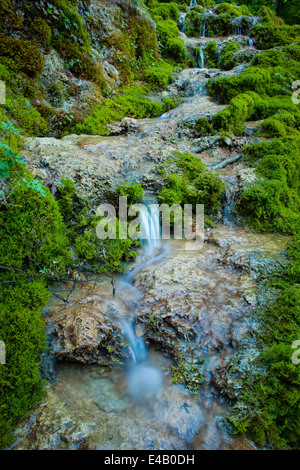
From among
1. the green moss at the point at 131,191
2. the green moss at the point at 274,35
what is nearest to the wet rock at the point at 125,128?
the green moss at the point at 131,191

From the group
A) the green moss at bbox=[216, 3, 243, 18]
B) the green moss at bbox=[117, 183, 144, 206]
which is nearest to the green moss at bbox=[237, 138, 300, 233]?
the green moss at bbox=[117, 183, 144, 206]

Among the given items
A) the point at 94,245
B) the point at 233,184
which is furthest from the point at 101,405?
the point at 233,184

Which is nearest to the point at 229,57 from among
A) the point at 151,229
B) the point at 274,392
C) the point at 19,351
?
the point at 151,229

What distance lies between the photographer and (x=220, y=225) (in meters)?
6.16

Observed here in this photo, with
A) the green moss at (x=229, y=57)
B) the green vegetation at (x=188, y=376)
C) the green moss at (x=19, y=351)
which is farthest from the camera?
the green moss at (x=229, y=57)

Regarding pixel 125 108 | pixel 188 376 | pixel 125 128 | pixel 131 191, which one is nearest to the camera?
pixel 188 376

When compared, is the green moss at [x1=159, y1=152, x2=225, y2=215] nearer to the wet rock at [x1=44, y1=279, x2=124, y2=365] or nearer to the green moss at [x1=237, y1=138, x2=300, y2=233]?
the green moss at [x1=237, y1=138, x2=300, y2=233]

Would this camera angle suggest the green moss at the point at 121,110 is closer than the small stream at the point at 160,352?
No

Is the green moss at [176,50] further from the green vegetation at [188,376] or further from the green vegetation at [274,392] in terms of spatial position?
the green vegetation at [188,376]

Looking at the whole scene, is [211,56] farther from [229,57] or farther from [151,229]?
[151,229]

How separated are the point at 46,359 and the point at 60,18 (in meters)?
9.52

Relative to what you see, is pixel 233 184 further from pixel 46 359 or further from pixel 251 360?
pixel 46 359

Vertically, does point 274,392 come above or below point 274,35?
below
